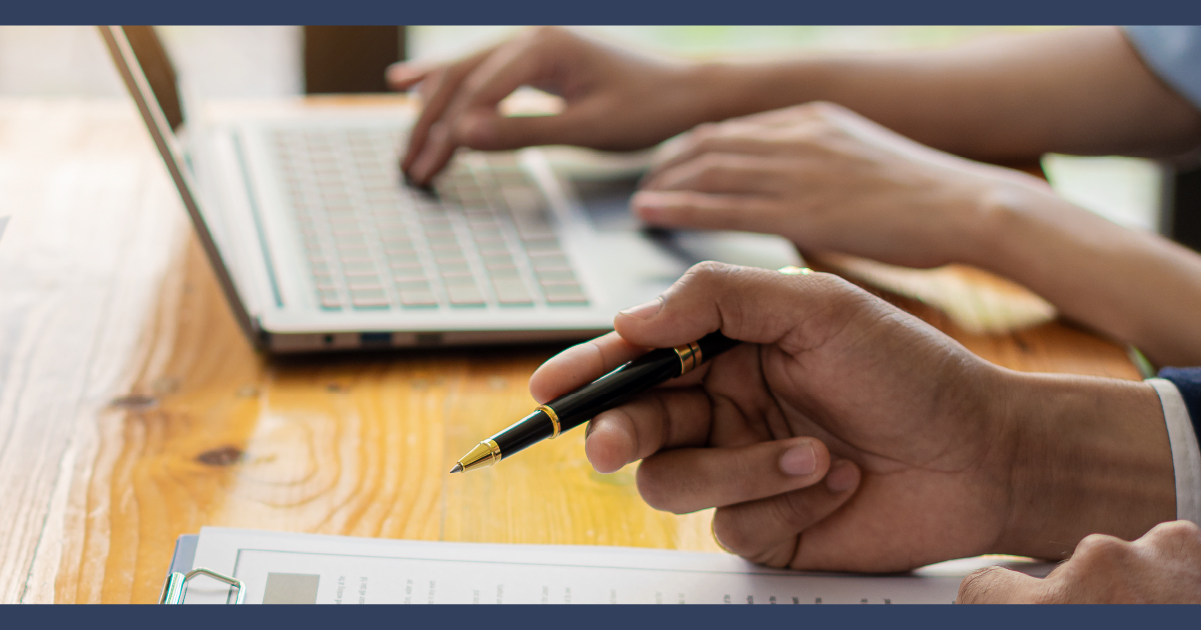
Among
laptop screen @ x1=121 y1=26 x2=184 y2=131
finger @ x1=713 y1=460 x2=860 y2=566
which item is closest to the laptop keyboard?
laptop screen @ x1=121 y1=26 x2=184 y2=131

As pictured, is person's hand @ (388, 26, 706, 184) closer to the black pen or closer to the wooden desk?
the wooden desk

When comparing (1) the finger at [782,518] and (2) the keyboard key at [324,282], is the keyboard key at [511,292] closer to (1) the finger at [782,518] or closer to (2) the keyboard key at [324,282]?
(2) the keyboard key at [324,282]

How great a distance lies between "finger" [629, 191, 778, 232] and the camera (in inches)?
27.6

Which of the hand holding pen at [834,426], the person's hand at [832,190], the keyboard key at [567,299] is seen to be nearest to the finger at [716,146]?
the person's hand at [832,190]

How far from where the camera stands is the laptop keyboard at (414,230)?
1.96 ft

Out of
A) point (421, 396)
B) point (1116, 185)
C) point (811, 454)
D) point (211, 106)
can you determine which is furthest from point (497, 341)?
point (1116, 185)

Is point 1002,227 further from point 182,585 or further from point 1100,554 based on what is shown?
point 182,585

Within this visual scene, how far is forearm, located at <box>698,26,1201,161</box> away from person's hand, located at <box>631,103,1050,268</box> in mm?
108

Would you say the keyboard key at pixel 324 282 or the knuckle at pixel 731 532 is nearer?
the knuckle at pixel 731 532

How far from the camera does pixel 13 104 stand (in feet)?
2.88

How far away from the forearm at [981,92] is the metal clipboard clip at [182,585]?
611 millimetres

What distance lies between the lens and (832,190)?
0.70 meters

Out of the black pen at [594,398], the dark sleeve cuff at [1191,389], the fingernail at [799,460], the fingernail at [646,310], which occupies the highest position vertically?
the fingernail at [646,310]

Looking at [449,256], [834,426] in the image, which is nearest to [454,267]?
[449,256]
